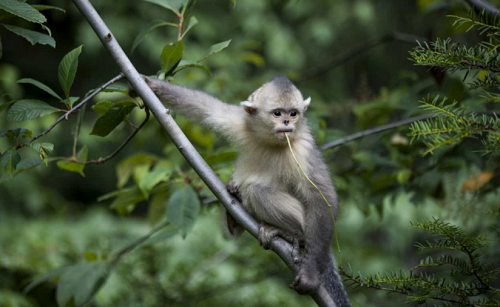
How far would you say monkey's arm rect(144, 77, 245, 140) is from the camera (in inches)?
140

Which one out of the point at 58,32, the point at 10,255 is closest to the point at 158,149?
the point at 58,32

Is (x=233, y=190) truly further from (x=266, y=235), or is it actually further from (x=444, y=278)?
(x=444, y=278)

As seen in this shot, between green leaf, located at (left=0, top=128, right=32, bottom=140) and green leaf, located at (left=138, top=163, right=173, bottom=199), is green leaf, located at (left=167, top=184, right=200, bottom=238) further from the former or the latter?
green leaf, located at (left=0, top=128, right=32, bottom=140)

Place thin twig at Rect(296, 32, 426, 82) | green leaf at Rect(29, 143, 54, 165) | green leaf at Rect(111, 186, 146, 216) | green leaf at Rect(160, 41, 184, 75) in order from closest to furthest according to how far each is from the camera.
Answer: green leaf at Rect(29, 143, 54, 165), green leaf at Rect(160, 41, 184, 75), green leaf at Rect(111, 186, 146, 216), thin twig at Rect(296, 32, 426, 82)

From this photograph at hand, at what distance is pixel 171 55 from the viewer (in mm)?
3072

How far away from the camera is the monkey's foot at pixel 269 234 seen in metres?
3.08

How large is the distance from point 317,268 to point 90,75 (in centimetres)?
860

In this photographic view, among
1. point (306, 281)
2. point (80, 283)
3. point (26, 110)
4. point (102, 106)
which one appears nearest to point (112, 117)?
point (102, 106)

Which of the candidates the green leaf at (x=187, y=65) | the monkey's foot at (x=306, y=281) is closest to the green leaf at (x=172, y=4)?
the green leaf at (x=187, y=65)

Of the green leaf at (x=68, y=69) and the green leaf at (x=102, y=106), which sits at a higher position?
the green leaf at (x=68, y=69)

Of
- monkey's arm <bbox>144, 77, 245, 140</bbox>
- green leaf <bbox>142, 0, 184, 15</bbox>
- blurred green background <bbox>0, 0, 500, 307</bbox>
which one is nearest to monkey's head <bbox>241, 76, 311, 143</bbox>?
monkey's arm <bbox>144, 77, 245, 140</bbox>

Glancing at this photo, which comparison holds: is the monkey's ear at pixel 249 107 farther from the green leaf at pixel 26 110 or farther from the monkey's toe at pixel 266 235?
the green leaf at pixel 26 110

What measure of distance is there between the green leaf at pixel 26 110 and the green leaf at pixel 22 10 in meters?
0.56

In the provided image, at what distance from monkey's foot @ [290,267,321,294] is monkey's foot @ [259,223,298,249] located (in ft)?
0.88
